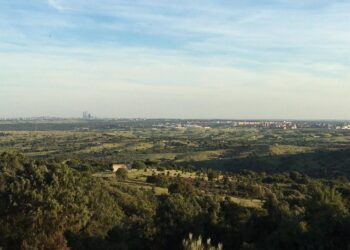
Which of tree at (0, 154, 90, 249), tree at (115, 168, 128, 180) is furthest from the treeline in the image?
tree at (115, 168, 128, 180)

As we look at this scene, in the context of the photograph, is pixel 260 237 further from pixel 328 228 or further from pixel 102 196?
pixel 102 196

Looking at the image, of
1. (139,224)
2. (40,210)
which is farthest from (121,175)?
(40,210)

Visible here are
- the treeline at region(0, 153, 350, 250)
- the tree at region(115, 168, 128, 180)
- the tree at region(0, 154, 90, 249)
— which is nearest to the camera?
the treeline at region(0, 153, 350, 250)

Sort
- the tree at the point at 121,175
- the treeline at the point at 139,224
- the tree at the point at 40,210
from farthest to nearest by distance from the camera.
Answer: the tree at the point at 121,175 → the tree at the point at 40,210 → the treeline at the point at 139,224

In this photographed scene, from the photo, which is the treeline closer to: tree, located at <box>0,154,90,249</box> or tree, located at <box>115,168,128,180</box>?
tree, located at <box>0,154,90,249</box>

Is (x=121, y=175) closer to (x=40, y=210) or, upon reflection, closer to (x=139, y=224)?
(x=139, y=224)

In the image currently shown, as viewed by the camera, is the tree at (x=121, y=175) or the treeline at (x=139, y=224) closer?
the treeline at (x=139, y=224)

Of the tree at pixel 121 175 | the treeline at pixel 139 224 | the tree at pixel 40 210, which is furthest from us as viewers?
the tree at pixel 121 175

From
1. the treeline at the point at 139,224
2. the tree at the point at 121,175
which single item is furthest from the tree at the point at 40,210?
the tree at the point at 121,175

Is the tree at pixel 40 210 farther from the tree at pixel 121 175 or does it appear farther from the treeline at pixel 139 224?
the tree at pixel 121 175

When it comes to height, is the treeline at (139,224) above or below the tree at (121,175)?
above

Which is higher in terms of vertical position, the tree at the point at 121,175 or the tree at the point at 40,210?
the tree at the point at 40,210
